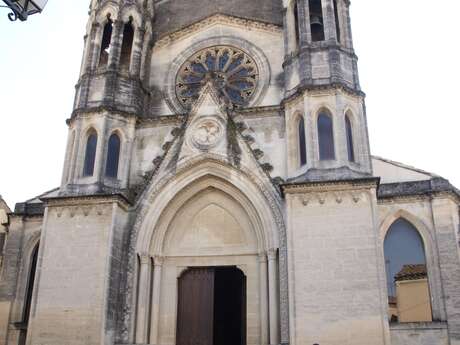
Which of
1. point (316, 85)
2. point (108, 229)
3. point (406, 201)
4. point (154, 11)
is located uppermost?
point (154, 11)

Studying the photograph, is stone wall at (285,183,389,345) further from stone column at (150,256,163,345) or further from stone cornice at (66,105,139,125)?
stone cornice at (66,105,139,125)

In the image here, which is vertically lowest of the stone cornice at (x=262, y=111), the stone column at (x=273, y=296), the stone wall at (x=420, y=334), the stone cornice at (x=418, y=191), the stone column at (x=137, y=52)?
the stone wall at (x=420, y=334)

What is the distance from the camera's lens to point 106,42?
20594 millimetres

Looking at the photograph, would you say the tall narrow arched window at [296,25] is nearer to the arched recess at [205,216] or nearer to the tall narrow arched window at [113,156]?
the arched recess at [205,216]

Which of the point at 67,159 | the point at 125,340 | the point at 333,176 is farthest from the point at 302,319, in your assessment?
the point at 67,159

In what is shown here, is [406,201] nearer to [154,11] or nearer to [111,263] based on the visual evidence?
[111,263]

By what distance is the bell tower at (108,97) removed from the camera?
17422mm

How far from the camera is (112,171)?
1758cm

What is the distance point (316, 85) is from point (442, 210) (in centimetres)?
556

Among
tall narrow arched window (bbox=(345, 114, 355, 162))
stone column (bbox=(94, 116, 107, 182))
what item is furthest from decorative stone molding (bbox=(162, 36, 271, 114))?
tall narrow arched window (bbox=(345, 114, 355, 162))

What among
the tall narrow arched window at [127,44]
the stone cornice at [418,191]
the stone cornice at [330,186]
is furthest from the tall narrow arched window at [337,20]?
the tall narrow arched window at [127,44]

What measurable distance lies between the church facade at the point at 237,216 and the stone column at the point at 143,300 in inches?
1.4

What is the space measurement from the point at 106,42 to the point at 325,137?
374 inches

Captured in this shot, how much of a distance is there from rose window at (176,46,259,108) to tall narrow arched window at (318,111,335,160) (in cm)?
362
